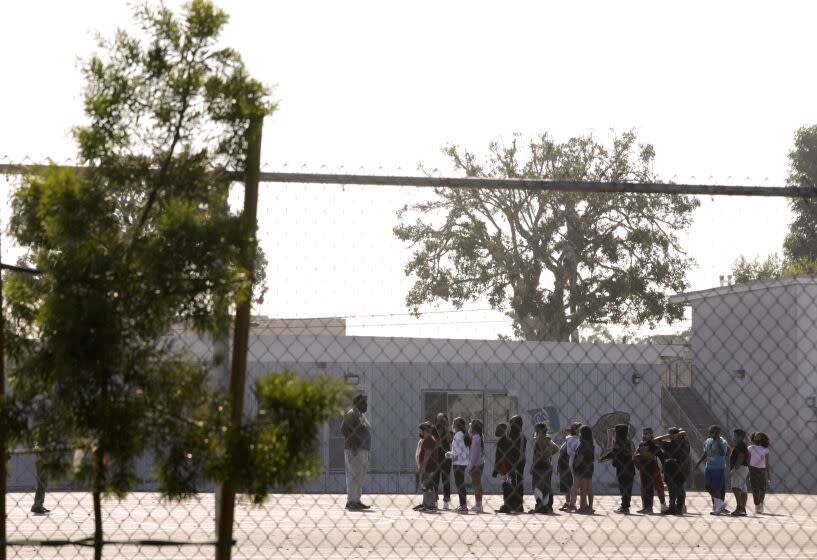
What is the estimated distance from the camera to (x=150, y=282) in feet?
12.8

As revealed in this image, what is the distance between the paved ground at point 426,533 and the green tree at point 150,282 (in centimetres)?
580

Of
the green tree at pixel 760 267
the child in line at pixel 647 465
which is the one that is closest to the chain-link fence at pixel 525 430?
the child in line at pixel 647 465

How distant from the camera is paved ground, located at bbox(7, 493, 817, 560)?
39.5ft

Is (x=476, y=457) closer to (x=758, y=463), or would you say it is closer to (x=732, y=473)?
(x=732, y=473)

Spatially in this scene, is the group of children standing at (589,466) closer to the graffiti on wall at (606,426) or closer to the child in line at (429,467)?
the child in line at (429,467)

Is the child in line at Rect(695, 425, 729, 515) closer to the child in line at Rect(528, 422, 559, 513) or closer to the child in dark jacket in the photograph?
the child in dark jacket

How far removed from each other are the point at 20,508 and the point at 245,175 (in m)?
15.7

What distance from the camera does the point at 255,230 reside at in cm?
421

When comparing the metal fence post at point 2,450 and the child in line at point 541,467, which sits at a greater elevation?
the metal fence post at point 2,450

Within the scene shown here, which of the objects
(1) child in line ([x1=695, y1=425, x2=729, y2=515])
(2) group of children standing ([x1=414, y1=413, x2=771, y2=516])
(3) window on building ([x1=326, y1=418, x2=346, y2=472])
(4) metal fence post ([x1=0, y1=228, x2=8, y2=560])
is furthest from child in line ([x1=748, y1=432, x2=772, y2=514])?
(4) metal fence post ([x1=0, y1=228, x2=8, y2=560])

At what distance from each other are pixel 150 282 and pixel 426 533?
10996 millimetres

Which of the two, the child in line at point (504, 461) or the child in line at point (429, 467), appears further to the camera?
the child in line at point (429, 467)

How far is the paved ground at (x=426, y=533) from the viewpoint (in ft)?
39.5

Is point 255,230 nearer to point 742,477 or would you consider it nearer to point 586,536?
point 586,536
